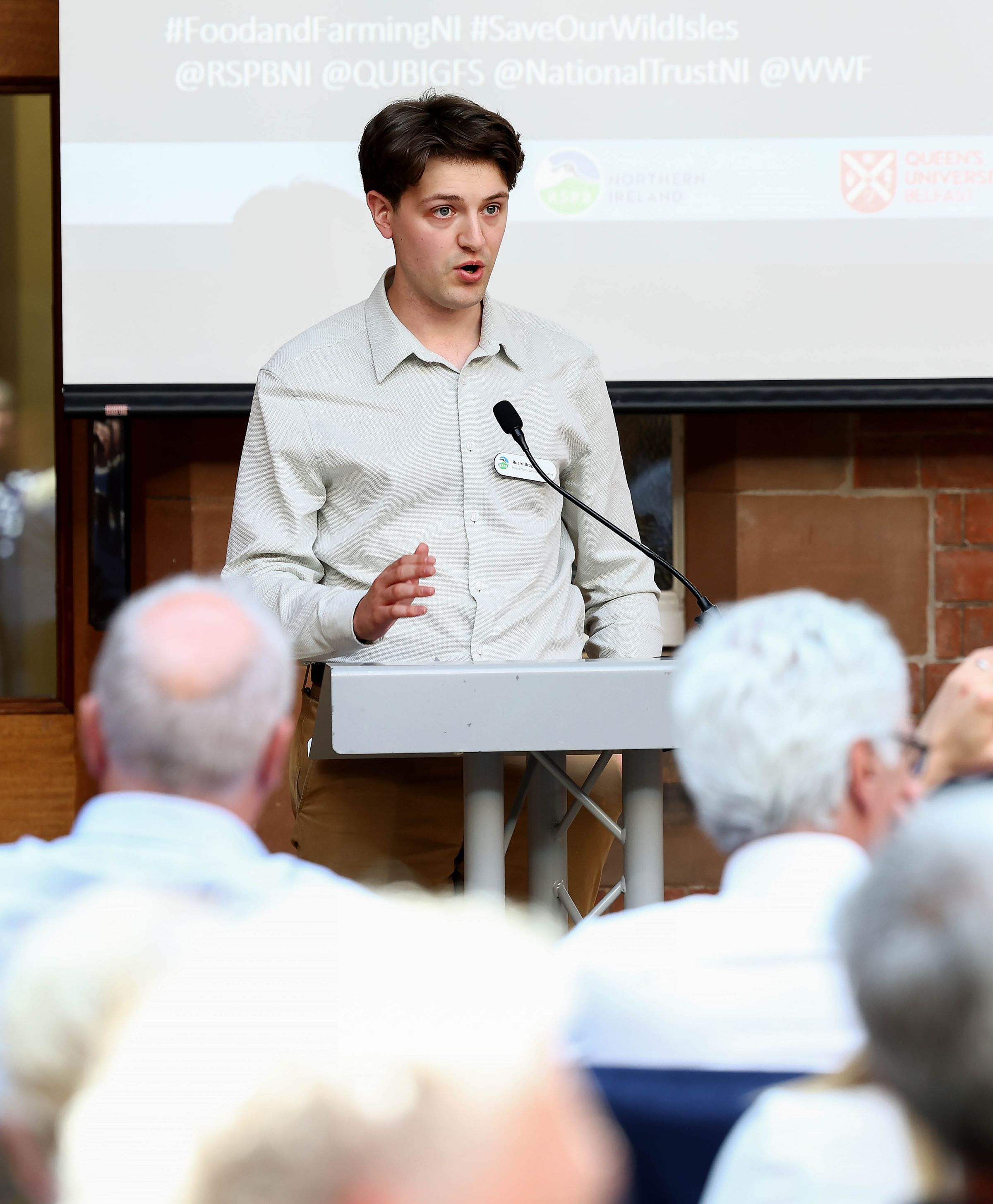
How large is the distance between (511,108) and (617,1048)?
10.3ft

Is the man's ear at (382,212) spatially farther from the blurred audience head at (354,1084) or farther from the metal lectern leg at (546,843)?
the blurred audience head at (354,1084)

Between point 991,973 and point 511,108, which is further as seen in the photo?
point 511,108

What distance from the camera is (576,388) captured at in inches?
116

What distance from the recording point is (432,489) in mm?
2762

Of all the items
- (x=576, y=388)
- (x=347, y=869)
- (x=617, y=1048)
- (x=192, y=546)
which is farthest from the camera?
(x=192, y=546)

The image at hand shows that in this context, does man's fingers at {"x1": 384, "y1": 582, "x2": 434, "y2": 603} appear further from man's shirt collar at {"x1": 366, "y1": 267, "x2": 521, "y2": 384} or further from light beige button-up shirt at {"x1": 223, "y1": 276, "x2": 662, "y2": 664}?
man's shirt collar at {"x1": 366, "y1": 267, "x2": 521, "y2": 384}

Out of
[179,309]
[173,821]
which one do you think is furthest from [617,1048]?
[179,309]

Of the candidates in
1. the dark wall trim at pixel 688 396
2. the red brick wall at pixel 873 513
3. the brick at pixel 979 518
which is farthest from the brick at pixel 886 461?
the dark wall trim at pixel 688 396

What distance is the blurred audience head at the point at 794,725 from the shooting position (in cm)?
126

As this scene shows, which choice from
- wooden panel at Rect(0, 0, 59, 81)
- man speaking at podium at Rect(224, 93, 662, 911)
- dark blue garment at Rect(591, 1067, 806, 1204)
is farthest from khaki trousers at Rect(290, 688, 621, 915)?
wooden panel at Rect(0, 0, 59, 81)

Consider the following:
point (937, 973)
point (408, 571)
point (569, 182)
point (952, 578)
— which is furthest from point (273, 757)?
point (952, 578)

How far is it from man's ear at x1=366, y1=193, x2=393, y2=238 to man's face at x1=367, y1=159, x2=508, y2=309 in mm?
46

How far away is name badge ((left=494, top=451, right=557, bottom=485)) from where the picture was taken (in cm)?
276

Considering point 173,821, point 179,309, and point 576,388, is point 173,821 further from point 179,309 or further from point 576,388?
point 179,309
